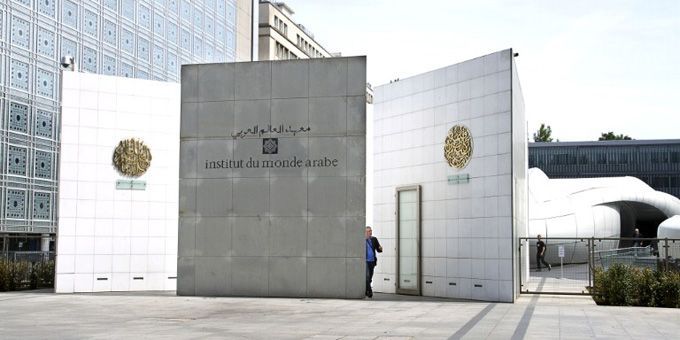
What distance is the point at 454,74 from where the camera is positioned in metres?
21.5

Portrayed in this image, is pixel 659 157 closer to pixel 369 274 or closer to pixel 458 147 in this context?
pixel 458 147

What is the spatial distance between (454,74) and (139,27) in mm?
24287

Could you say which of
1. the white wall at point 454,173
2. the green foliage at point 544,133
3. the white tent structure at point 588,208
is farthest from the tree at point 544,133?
the white wall at point 454,173

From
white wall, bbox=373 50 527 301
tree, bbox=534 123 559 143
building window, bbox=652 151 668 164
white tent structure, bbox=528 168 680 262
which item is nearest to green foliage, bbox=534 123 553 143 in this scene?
tree, bbox=534 123 559 143

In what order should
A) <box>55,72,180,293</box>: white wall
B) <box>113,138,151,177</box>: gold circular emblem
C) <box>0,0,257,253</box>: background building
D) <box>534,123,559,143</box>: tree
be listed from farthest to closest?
<box>534,123,559,143</box>: tree, <box>0,0,257,253</box>: background building, <box>113,138,151,177</box>: gold circular emblem, <box>55,72,180,293</box>: white wall

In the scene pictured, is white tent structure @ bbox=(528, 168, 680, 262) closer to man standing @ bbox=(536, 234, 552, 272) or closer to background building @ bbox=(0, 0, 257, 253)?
man standing @ bbox=(536, 234, 552, 272)

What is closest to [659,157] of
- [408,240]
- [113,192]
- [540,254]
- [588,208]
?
[588,208]

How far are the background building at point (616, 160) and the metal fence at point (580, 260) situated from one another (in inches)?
2487

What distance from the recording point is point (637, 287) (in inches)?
754

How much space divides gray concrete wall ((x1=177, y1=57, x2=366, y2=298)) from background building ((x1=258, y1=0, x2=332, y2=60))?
69.5 m

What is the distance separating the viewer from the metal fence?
2206 cm

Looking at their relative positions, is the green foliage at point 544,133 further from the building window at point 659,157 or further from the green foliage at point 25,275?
the green foliage at point 25,275

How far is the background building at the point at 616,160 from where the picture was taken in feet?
316

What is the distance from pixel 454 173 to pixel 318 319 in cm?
767
